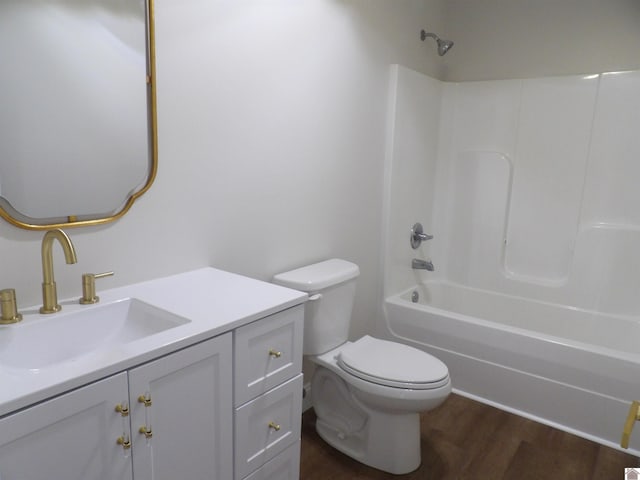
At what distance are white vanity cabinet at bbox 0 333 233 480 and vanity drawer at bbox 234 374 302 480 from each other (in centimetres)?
5

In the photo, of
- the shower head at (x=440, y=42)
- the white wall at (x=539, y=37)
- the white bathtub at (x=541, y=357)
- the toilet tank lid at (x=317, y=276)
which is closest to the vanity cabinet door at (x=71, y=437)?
the toilet tank lid at (x=317, y=276)

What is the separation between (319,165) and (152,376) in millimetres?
1388

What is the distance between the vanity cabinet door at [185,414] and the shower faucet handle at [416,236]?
6.53ft

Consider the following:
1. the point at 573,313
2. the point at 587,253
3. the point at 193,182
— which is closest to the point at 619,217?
the point at 587,253

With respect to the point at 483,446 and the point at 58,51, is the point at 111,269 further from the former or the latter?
the point at 483,446

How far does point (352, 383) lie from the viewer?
1.91 metres

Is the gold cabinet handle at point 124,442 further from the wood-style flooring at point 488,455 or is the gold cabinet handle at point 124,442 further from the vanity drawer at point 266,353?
the wood-style flooring at point 488,455

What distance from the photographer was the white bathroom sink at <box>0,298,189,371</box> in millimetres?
1114

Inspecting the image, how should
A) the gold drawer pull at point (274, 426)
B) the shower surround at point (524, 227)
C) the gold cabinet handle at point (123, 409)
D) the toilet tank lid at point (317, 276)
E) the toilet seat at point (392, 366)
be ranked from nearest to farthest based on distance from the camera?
the gold cabinet handle at point (123, 409)
the gold drawer pull at point (274, 426)
the toilet seat at point (392, 366)
the toilet tank lid at point (317, 276)
the shower surround at point (524, 227)

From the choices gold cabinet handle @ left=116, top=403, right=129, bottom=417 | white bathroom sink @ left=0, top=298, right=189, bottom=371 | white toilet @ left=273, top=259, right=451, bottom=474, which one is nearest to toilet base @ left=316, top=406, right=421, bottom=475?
white toilet @ left=273, top=259, right=451, bottom=474

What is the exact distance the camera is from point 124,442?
40.3 inches

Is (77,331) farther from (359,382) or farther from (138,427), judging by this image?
(359,382)

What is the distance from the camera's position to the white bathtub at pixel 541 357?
2.13m

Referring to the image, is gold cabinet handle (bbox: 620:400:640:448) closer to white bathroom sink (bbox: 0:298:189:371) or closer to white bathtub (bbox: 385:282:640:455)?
white bathroom sink (bbox: 0:298:189:371)
